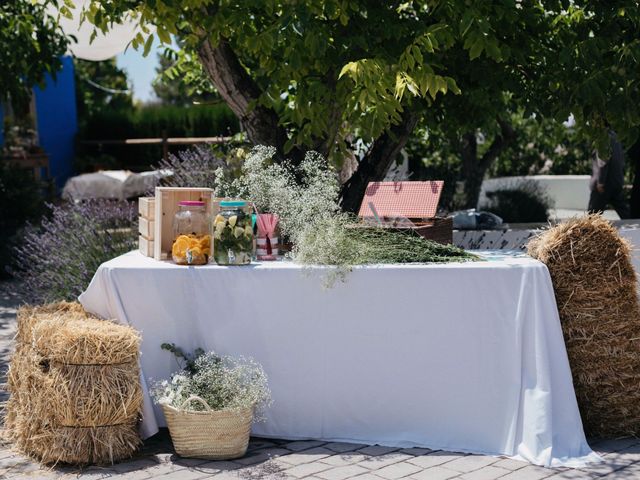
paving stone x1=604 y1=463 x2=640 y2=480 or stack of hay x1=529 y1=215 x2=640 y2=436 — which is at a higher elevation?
stack of hay x1=529 y1=215 x2=640 y2=436

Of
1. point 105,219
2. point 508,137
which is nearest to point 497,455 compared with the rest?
point 105,219

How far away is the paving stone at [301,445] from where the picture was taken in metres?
4.21

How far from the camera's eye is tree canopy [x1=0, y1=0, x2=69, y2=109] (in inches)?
341

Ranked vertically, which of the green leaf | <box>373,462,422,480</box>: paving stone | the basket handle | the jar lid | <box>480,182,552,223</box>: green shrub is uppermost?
the green leaf

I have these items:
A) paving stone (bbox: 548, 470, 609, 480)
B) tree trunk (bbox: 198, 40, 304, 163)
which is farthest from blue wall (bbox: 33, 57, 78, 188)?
paving stone (bbox: 548, 470, 609, 480)

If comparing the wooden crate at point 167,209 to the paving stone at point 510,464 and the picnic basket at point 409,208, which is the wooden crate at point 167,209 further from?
the paving stone at point 510,464

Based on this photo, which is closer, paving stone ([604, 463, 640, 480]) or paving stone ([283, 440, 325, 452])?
paving stone ([604, 463, 640, 480])

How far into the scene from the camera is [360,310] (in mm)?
4184

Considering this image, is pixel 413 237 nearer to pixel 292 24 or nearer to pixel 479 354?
pixel 479 354

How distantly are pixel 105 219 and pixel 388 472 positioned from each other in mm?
3664

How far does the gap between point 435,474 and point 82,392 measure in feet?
Answer: 5.12

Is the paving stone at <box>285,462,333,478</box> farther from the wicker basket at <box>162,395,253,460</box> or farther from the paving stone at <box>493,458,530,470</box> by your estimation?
the paving stone at <box>493,458,530,470</box>

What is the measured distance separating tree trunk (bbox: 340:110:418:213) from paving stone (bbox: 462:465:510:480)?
2.67m

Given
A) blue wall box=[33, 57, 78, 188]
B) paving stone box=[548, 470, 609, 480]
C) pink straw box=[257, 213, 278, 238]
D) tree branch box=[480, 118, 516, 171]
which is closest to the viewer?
paving stone box=[548, 470, 609, 480]
